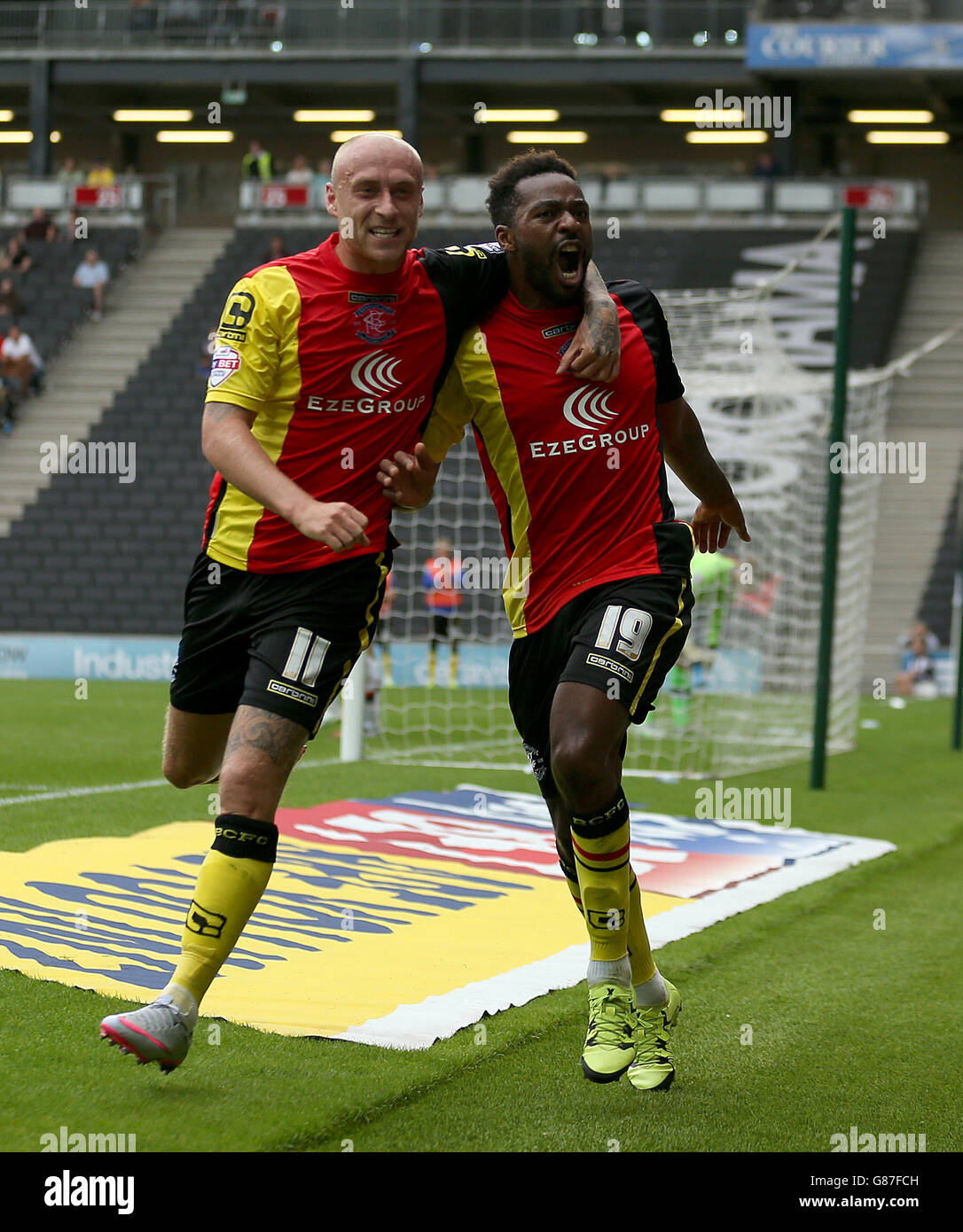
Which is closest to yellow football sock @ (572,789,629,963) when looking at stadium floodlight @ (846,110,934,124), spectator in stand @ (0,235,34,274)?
spectator in stand @ (0,235,34,274)

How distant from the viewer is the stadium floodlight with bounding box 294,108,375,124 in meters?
33.7

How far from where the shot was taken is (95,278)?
28031mm

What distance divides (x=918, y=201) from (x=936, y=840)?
21482 mm

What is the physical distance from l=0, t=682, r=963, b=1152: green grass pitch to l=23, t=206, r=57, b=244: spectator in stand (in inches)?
939

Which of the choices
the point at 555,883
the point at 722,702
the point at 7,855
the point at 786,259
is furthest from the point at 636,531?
the point at 786,259

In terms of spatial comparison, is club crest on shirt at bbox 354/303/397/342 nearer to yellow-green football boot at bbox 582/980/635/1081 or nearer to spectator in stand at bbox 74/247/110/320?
yellow-green football boot at bbox 582/980/635/1081

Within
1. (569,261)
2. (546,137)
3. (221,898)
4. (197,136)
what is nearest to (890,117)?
(546,137)

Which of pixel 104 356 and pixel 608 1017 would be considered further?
pixel 104 356

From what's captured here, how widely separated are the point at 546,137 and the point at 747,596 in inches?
900

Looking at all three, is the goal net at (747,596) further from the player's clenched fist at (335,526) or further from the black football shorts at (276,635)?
the player's clenched fist at (335,526)

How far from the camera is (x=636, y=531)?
4172 mm

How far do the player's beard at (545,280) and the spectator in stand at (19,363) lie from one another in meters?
23.8

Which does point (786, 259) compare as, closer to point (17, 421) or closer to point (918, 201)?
point (918, 201)

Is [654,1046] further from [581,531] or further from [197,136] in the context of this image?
[197,136]
